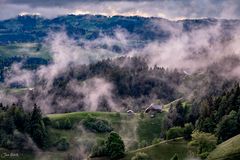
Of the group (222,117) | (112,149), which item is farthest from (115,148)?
(222,117)

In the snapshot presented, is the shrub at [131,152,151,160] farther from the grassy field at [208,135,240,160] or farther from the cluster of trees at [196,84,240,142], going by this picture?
the cluster of trees at [196,84,240,142]

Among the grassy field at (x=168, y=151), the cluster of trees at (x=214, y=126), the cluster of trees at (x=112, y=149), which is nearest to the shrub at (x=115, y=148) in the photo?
the cluster of trees at (x=112, y=149)

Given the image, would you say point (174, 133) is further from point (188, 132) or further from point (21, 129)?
point (21, 129)

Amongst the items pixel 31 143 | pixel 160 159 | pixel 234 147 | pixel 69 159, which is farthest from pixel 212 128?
pixel 31 143

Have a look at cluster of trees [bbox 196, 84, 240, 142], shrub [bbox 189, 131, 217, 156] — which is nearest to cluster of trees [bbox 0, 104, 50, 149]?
cluster of trees [bbox 196, 84, 240, 142]

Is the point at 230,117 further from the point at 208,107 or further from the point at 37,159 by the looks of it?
the point at 37,159
